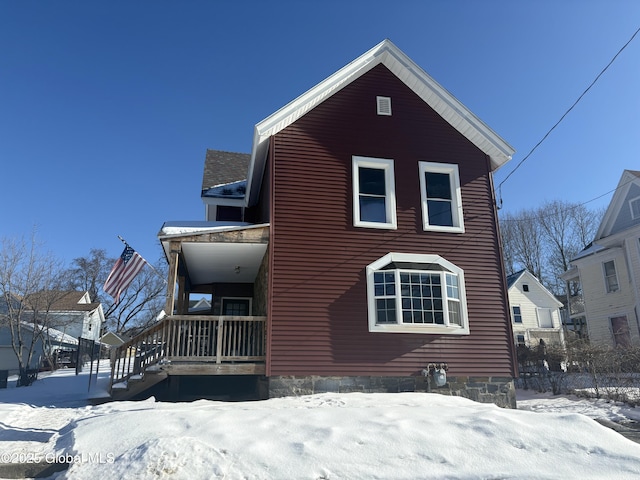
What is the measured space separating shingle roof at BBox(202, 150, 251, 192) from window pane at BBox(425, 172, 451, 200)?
7447mm

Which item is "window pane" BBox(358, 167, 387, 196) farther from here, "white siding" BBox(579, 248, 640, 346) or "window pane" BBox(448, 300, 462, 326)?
"white siding" BBox(579, 248, 640, 346)

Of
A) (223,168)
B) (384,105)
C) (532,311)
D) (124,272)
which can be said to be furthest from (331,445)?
(532,311)

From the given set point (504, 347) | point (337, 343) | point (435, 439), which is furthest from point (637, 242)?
point (435, 439)

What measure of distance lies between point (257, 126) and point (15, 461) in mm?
7785

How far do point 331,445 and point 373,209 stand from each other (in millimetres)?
6865

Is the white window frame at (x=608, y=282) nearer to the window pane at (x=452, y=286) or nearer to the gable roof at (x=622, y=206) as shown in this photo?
the gable roof at (x=622, y=206)

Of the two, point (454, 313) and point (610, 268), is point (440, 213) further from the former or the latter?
point (610, 268)

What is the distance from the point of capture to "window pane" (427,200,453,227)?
11.2 m

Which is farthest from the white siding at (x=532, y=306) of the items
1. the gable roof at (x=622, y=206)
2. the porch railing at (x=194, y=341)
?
the porch railing at (x=194, y=341)

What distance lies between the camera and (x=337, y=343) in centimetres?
985

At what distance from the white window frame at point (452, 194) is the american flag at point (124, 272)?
7.41 meters

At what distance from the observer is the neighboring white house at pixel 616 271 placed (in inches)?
731

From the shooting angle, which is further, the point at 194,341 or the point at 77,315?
the point at 77,315

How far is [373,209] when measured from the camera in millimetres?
11031
